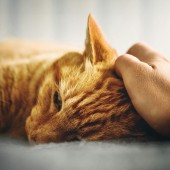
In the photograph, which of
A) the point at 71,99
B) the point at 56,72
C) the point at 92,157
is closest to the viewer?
the point at 92,157

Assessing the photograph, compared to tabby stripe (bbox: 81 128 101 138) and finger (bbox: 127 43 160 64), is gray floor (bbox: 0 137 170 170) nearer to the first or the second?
tabby stripe (bbox: 81 128 101 138)

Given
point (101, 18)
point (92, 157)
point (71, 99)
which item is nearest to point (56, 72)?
point (71, 99)

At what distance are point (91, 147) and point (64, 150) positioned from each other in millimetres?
80

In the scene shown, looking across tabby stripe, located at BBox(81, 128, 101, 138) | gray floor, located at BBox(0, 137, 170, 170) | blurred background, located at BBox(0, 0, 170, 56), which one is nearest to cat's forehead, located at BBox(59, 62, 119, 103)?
tabby stripe, located at BBox(81, 128, 101, 138)

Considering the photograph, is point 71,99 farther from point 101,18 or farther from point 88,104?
A: point 101,18

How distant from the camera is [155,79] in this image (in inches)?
37.1

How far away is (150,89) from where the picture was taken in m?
0.92

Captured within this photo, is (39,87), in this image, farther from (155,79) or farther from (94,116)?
(155,79)

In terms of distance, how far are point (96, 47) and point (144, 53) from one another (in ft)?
0.68

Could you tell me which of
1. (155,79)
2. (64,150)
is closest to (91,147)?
(64,150)

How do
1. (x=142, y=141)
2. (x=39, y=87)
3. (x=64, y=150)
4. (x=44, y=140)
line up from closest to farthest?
1. (x=64, y=150)
2. (x=142, y=141)
3. (x=44, y=140)
4. (x=39, y=87)

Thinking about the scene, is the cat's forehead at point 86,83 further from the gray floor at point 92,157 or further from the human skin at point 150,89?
the gray floor at point 92,157

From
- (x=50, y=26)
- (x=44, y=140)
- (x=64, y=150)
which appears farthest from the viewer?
(x=50, y=26)

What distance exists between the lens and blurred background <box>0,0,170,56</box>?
8.39 feet
